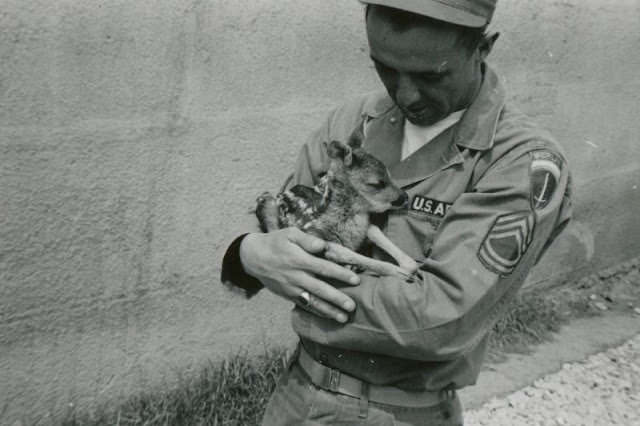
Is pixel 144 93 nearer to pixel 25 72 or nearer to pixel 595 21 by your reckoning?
pixel 25 72

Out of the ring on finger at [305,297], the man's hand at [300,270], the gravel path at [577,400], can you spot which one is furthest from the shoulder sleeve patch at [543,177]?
the gravel path at [577,400]

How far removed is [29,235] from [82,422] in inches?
46.8

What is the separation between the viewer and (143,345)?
13.2 ft

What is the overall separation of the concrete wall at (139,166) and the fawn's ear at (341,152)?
4.33ft

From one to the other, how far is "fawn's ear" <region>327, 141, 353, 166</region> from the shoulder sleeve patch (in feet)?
2.11

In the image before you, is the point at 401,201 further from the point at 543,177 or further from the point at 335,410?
the point at 335,410

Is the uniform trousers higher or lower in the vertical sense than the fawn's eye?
lower

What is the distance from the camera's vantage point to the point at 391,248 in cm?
223

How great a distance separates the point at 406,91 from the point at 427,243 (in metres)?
0.50

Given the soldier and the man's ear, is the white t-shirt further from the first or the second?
the man's ear

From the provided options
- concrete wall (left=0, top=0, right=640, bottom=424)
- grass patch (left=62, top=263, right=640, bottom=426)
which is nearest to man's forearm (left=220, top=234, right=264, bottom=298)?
concrete wall (left=0, top=0, right=640, bottom=424)

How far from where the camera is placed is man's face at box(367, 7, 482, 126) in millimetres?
1961

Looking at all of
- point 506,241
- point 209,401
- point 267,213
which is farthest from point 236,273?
point 209,401

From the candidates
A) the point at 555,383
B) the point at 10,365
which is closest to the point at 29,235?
the point at 10,365
